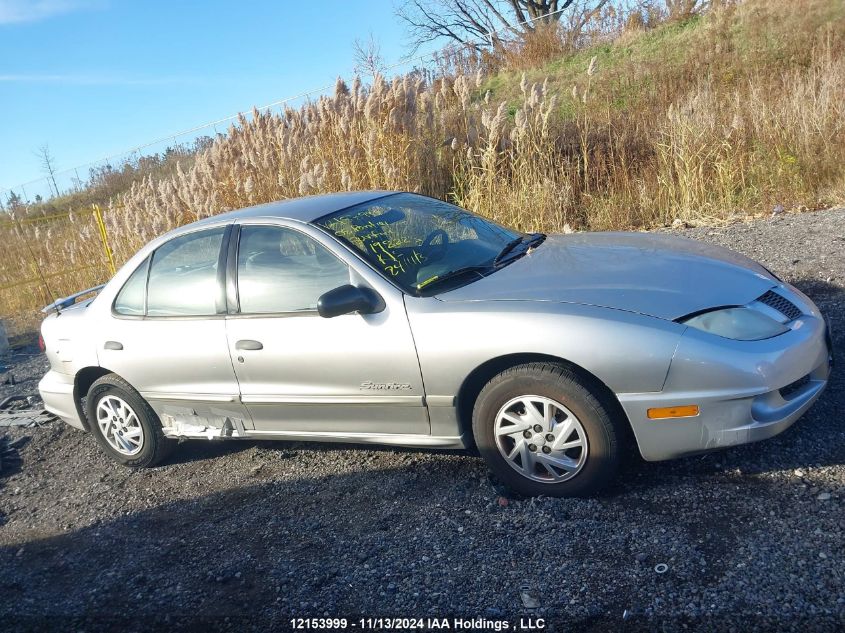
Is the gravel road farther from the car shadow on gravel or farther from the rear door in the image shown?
the rear door

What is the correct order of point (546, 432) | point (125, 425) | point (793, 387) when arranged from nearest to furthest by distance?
point (793, 387), point (546, 432), point (125, 425)

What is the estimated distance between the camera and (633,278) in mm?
3719

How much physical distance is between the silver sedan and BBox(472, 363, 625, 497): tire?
0.03 feet

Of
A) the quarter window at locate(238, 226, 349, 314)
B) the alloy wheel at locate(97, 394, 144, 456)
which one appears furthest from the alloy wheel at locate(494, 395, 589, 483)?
the alloy wheel at locate(97, 394, 144, 456)

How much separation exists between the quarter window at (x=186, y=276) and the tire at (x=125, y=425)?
643 mm

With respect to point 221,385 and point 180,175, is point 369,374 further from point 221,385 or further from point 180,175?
point 180,175

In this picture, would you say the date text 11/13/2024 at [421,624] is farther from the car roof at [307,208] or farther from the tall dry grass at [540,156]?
the tall dry grass at [540,156]

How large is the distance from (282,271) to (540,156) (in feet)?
18.9

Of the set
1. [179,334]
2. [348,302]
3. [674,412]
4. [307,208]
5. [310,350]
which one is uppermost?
[307,208]

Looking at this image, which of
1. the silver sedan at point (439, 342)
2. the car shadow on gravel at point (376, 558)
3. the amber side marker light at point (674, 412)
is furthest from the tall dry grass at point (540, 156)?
the amber side marker light at point (674, 412)

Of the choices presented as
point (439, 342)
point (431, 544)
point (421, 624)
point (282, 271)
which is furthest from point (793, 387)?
point (282, 271)

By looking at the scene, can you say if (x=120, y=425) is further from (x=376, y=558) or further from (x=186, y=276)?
(x=376, y=558)

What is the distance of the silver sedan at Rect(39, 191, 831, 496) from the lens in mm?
3336

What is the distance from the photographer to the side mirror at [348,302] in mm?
3789
